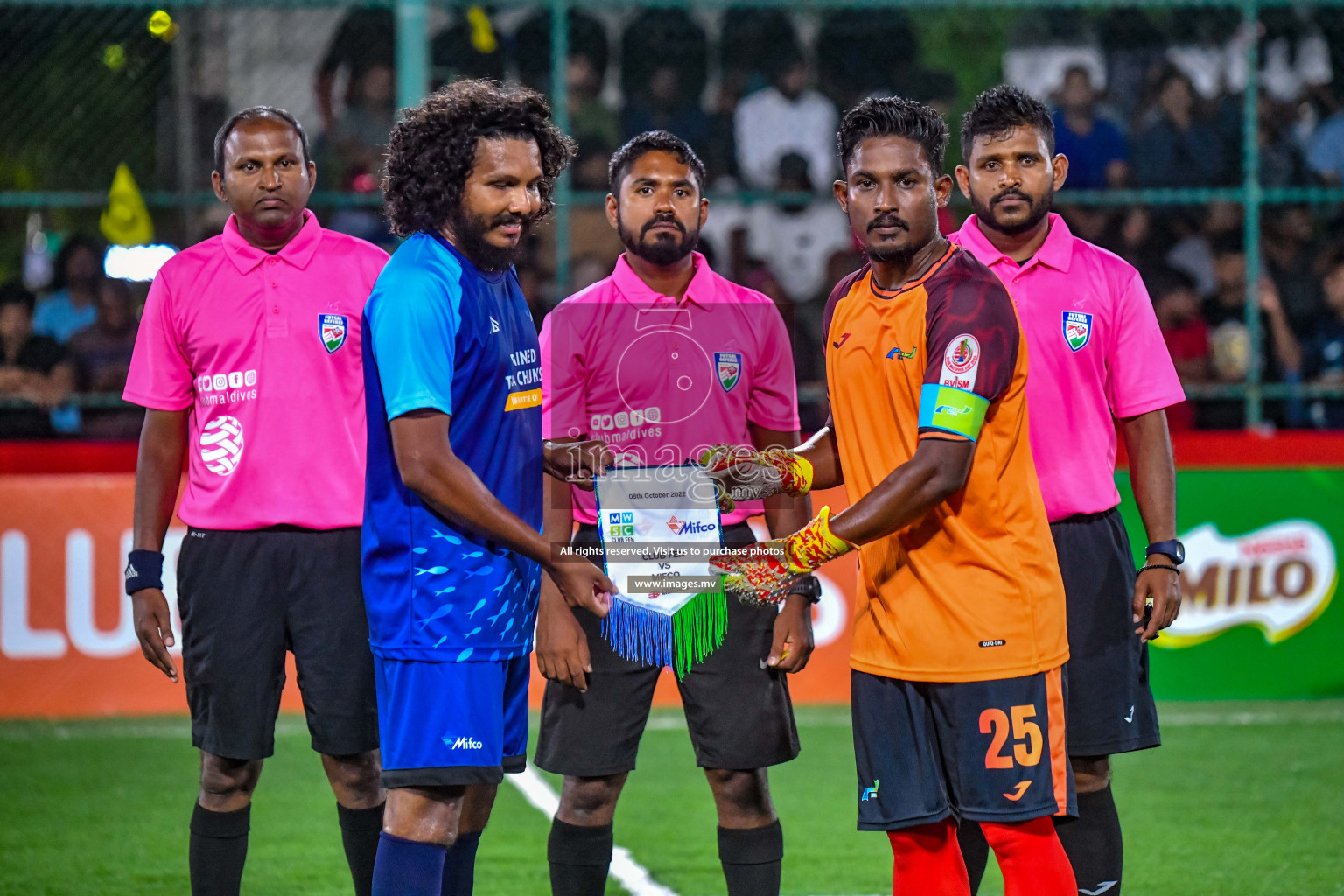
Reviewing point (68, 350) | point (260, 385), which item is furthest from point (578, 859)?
point (68, 350)

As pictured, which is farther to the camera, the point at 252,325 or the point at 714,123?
the point at 714,123

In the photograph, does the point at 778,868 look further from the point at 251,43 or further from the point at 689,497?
the point at 251,43

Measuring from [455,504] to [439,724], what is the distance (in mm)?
535

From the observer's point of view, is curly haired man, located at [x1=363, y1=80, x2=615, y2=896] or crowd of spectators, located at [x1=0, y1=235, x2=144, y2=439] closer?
curly haired man, located at [x1=363, y1=80, x2=615, y2=896]

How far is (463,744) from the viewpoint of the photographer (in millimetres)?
3535

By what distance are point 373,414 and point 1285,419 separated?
23.0 feet

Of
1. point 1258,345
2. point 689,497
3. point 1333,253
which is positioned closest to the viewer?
point 689,497

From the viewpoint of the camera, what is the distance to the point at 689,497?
407cm

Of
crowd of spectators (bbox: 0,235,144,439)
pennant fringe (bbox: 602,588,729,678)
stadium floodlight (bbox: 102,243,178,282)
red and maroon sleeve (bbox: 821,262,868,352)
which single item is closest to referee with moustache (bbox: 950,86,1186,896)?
red and maroon sleeve (bbox: 821,262,868,352)

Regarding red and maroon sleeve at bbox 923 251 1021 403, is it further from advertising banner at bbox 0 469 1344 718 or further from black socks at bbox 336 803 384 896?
advertising banner at bbox 0 469 1344 718

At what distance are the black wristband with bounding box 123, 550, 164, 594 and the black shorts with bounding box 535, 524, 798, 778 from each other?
3.85 ft

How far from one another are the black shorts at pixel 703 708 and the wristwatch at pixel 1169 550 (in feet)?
3.53

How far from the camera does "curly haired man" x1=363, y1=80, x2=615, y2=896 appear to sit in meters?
3.47

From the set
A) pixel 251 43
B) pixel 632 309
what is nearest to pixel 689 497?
pixel 632 309
